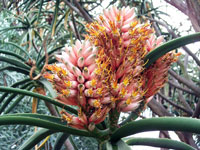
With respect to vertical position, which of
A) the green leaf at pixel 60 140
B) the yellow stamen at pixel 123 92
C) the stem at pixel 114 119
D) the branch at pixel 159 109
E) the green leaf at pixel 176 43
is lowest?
the stem at pixel 114 119

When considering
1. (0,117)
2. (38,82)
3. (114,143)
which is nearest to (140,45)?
(114,143)

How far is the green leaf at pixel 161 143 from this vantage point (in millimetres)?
642

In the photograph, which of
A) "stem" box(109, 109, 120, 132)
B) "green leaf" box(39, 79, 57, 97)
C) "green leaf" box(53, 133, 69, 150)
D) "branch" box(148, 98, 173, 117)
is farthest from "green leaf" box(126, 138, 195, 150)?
"branch" box(148, 98, 173, 117)

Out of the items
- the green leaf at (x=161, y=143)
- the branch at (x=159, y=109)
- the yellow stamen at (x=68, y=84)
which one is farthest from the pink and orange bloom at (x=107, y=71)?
the branch at (x=159, y=109)

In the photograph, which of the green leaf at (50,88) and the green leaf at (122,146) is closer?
the green leaf at (122,146)

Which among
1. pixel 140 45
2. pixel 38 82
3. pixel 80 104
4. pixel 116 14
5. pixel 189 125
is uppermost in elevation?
pixel 38 82

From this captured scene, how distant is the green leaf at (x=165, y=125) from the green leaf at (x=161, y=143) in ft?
0.45

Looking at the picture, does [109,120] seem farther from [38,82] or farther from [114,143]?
[38,82]

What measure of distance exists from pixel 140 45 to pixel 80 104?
0.21 meters

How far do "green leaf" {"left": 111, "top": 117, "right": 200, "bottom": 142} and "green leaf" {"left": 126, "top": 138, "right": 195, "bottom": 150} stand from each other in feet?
0.45

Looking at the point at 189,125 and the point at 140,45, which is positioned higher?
the point at 140,45

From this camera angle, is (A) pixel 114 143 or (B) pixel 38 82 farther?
(B) pixel 38 82

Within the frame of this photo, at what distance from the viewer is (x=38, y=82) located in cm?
122

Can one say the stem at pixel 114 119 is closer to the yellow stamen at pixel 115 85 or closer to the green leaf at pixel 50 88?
the yellow stamen at pixel 115 85
